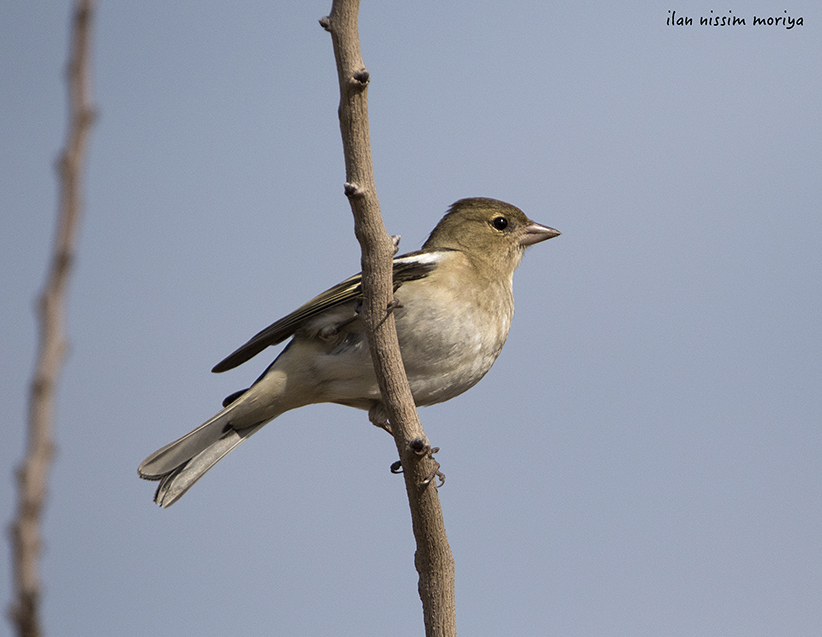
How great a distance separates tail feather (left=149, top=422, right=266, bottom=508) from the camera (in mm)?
5238

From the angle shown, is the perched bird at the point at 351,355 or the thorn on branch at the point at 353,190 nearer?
the thorn on branch at the point at 353,190

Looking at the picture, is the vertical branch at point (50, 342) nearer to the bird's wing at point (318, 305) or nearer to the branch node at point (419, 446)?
the branch node at point (419, 446)

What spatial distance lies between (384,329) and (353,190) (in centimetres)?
64

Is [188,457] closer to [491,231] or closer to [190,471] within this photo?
[190,471]

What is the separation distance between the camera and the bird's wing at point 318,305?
17.2ft

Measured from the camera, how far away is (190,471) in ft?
17.4

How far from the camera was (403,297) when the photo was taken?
5203 mm

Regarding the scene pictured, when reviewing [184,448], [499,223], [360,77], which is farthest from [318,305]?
[360,77]

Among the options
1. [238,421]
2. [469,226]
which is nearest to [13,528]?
[238,421]

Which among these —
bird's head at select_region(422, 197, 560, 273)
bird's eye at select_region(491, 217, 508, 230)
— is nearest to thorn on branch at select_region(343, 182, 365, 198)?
bird's head at select_region(422, 197, 560, 273)

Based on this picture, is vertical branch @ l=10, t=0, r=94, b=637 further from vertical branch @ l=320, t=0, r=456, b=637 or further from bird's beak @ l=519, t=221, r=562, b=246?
bird's beak @ l=519, t=221, r=562, b=246

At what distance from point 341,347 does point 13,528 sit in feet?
14.4

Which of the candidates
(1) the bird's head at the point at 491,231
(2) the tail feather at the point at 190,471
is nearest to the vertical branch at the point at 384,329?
(2) the tail feather at the point at 190,471

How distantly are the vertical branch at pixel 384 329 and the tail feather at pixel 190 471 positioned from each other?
1.99 m
